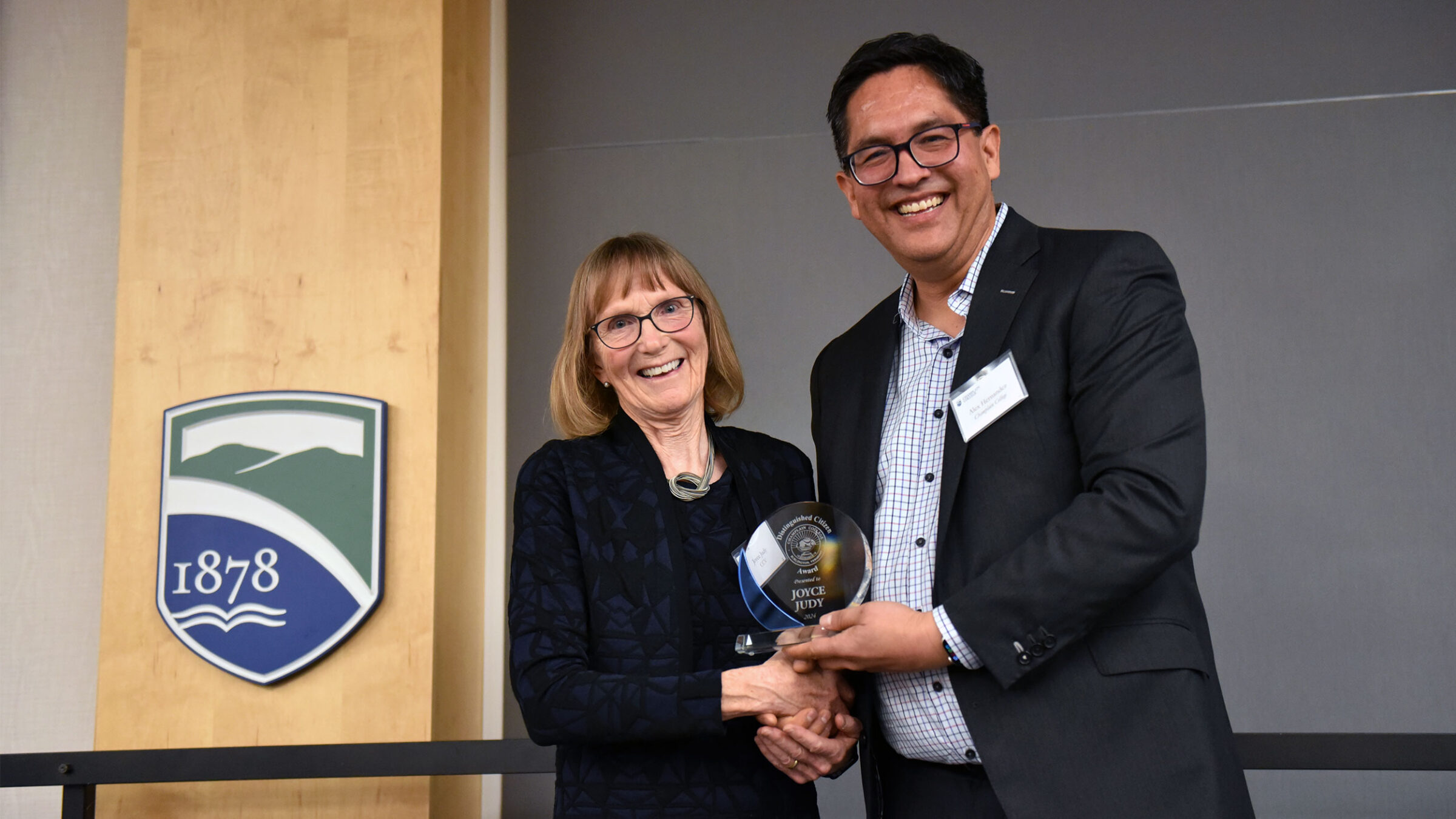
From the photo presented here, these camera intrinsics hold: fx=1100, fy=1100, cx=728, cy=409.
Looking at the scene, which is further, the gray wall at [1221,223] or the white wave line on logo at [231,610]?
the gray wall at [1221,223]

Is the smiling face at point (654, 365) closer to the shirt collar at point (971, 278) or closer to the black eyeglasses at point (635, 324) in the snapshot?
the black eyeglasses at point (635, 324)

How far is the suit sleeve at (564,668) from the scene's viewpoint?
5.81 feet

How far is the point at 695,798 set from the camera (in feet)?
6.14

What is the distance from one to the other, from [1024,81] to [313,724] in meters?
3.24

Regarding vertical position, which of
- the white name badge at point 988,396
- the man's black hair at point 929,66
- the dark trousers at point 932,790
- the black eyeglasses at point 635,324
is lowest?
the dark trousers at point 932,790

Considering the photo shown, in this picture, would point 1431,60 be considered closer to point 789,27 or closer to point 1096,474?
point 789,27

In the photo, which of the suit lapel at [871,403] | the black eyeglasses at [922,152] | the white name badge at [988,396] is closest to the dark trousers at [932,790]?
the suit lapel at [871,403]

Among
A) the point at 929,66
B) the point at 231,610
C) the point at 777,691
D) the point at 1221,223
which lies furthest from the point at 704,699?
the point at 1221,223

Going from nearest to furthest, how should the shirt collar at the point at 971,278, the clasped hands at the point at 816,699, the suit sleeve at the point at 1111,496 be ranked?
1. the suit sleeve at the point at 1111,496
2. the clasped hands at the point at 816,699
3. the shirt collar at the point at 971,278

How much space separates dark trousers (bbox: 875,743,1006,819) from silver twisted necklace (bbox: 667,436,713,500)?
56cm

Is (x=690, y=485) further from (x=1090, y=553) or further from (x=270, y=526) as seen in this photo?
(x=270, y=526)

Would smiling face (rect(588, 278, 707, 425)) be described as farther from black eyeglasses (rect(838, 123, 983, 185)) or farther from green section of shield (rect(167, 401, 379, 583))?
green section of shield (rect(167, 401, 379, 583))

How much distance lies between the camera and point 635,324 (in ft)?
7.01

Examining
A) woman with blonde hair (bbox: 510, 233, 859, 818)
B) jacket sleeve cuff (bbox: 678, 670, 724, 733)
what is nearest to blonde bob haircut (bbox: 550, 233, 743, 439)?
woman with blonde hair (bbox: 510, 233, 859, 818)
